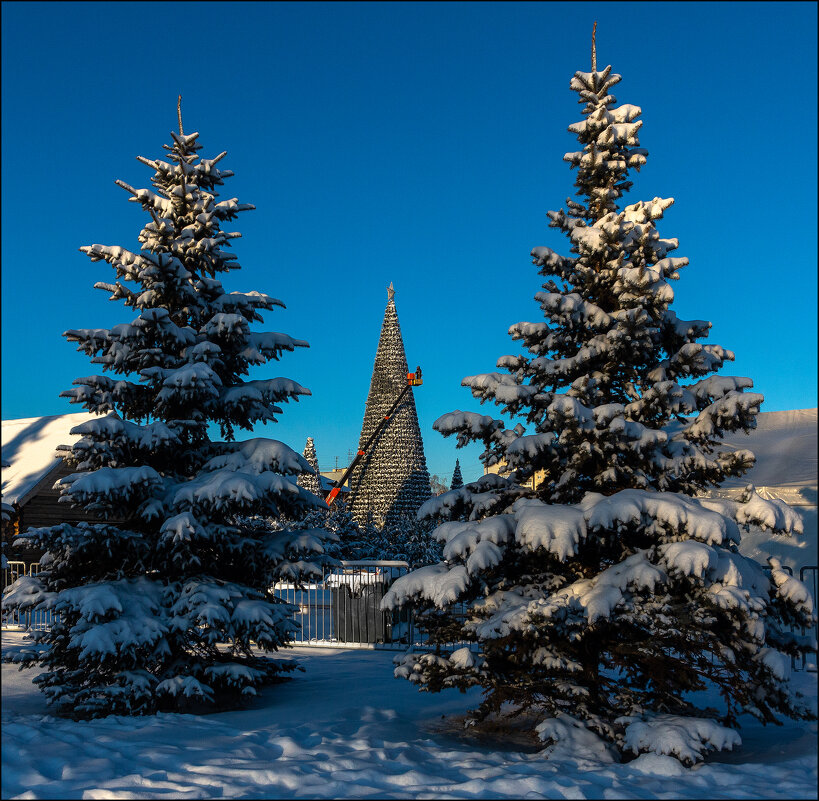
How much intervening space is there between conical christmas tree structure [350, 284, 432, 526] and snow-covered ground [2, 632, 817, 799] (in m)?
21.0

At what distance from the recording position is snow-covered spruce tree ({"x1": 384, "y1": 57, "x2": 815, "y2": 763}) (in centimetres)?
639

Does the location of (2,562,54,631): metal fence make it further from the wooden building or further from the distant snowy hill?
the distant snowy hill

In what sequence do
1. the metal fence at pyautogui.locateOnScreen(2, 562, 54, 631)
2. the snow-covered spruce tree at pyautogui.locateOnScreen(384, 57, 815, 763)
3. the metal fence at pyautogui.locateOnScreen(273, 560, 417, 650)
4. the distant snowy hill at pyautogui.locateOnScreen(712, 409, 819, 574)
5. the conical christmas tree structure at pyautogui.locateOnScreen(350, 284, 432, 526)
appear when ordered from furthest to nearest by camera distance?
the conical christmas tree structure at pyautogui.locateOnScreen(350, 284, 432, 526)
the metal fence at pyautogui.locateOnScreen(2, 562, 54, 631)
the metal fence at pyautogui.locateOnScreen(273, 560, 417, 650)
the distant snowy hill at pyautogui.locateOnScreen(712, 409, 819, 574)
the snow-covered spruce tree at pyautogui.locateOnScreen(384, 57, 815, 763)

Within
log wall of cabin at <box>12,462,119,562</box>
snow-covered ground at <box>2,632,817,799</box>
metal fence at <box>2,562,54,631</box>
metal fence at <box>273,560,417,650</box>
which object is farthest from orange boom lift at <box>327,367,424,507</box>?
snow-covered ground at <box>2,632,817,799</box>

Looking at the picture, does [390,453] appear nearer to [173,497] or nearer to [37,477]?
[37,477]

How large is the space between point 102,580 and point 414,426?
22172 mm

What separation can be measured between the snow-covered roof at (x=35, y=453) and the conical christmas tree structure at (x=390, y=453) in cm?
1152

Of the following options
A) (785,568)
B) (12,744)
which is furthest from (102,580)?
(785,568)

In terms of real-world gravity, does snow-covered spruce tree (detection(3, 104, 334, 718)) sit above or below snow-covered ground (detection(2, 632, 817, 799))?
above

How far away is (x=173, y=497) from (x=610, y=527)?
4.93 meters

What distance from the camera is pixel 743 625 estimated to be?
249 inches

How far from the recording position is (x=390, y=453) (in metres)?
29.8

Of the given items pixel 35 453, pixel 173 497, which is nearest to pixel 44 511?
pixel 35 453

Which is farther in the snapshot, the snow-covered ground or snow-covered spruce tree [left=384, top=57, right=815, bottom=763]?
snow-covered spruce tree [left=384, top=57, right=815, bottom=763]
